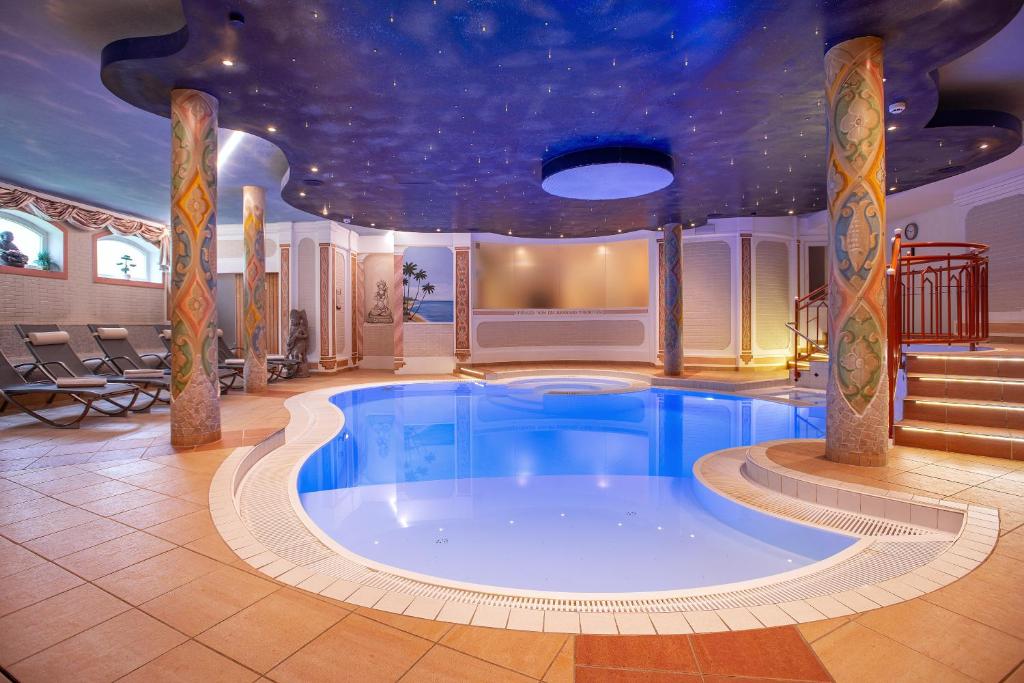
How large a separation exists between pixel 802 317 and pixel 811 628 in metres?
12.8

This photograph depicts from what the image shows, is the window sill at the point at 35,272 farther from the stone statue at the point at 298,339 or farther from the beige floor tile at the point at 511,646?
the beige floor tile at the point at 511,646

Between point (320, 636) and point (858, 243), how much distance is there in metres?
4.39

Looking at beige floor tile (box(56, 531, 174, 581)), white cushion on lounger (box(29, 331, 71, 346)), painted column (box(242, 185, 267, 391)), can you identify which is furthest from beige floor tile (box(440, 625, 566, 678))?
painted column (box(242, 185, 267, 391))

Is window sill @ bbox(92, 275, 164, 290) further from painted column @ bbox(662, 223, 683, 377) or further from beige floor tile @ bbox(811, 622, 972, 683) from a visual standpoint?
beige floor tile @ bbox(811, 622, 972, 683)

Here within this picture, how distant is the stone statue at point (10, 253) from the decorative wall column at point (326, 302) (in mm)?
5120

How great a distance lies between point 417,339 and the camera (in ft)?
43.7

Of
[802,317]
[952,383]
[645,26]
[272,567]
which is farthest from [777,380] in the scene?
[272,567]

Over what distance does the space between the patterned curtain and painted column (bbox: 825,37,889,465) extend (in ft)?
37.8

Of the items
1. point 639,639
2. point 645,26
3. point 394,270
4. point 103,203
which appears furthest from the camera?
point 394,270

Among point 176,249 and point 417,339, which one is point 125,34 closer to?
point 176,249

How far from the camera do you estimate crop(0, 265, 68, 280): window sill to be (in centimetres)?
834

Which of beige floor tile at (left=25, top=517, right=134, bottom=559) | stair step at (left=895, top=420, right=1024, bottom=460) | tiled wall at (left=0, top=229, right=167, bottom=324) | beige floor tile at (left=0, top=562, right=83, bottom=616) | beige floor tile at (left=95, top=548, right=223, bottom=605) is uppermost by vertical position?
tiled wall at (left=0, top=229, right=167, bottom=324)

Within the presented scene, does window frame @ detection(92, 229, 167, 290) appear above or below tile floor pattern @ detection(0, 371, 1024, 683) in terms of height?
above

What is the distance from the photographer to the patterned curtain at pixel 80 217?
835cm
